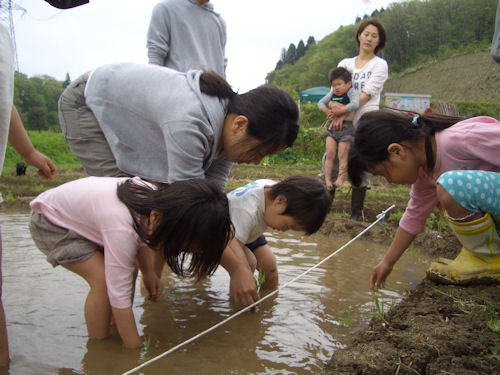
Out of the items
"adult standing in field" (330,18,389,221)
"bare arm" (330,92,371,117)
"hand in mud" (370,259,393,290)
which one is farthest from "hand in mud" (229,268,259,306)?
"bare arm" (330,92,371,117)

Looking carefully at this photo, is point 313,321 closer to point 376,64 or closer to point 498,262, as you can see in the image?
point 498,262

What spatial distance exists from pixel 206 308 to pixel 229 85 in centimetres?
132

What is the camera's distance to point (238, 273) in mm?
2426

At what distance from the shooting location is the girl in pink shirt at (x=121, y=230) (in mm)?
1876

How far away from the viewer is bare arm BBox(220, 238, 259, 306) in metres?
2.39

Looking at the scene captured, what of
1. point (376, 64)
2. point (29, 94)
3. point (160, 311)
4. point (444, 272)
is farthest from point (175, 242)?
point (29, 94)

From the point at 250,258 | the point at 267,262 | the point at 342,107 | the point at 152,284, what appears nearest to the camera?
the point at 152,284

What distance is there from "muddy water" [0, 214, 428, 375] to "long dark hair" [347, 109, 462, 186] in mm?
890

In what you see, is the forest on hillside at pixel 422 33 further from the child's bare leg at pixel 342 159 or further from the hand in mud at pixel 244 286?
the hand in mud at pixel 244 286

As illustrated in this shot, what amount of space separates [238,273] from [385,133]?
3.54 ft

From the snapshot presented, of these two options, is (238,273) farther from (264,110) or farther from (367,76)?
(367,76)

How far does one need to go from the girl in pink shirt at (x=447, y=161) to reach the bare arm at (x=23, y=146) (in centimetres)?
160

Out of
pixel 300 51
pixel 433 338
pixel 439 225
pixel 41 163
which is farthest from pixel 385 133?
pixel 300 51

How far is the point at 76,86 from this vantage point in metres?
2.46
